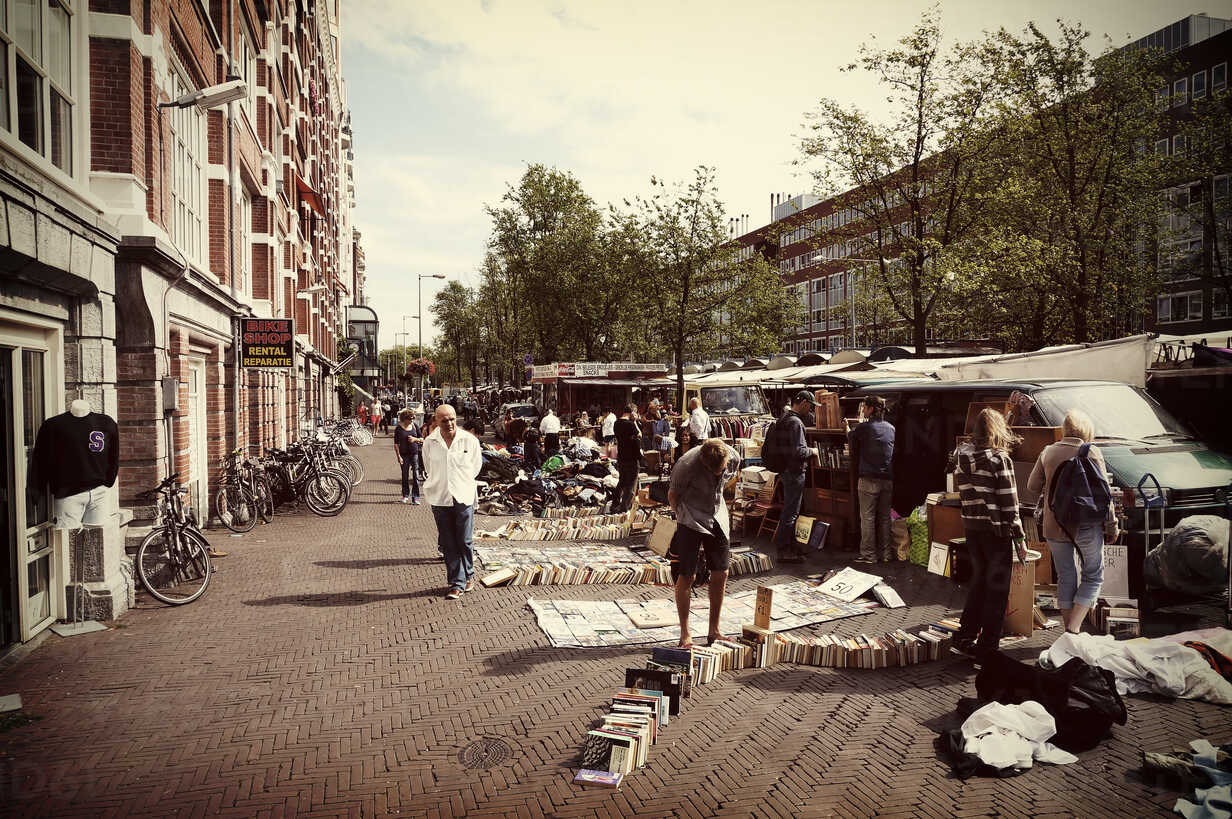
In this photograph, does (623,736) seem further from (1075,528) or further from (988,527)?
(1075,528)

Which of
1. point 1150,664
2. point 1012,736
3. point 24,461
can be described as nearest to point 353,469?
point 24,461

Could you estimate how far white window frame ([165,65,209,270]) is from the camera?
1073 cm

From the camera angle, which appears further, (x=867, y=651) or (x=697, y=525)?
(x=697, y=525)

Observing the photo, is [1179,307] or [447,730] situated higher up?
[1179,307]

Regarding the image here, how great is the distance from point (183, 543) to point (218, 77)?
31.2 ft

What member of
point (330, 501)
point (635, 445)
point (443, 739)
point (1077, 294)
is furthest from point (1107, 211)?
point (443, 739)

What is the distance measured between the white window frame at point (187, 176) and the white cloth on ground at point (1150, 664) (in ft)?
37.1

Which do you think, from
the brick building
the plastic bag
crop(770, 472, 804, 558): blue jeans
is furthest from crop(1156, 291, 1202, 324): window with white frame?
the brick building

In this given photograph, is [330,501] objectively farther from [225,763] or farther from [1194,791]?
[1194,791]

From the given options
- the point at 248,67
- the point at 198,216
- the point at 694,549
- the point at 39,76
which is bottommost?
the point at 694,549

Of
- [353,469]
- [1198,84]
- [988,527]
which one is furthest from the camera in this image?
[1198,84]

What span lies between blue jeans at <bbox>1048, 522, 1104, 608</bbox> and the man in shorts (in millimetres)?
2768

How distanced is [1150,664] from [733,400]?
1713cm

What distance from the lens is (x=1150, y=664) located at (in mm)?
5168
